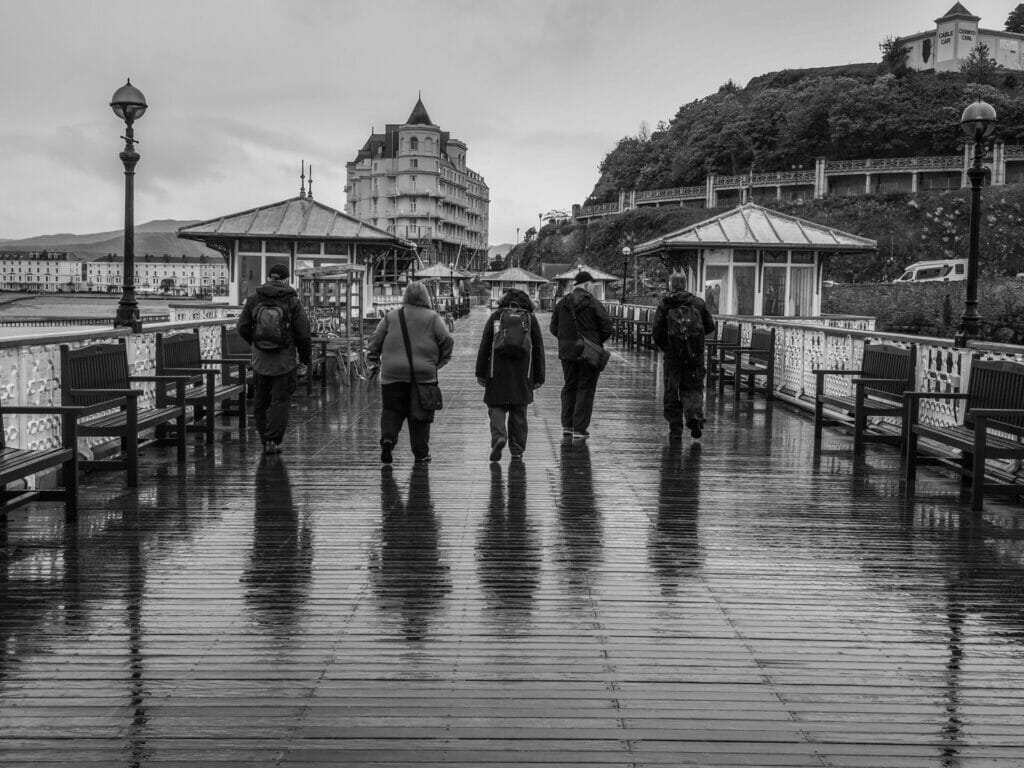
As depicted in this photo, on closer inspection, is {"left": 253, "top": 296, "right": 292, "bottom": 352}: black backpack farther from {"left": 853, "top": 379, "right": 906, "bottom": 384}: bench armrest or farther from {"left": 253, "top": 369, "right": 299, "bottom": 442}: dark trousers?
{"left": 853, "top": 379, "right": 906, "bottom": 384}: bench armrest

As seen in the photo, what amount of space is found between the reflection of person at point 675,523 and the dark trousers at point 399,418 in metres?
2.04

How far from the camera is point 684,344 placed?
400 inches

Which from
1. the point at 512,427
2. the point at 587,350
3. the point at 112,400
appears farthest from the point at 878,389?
the point at 112,400

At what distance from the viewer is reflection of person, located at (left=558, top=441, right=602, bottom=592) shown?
539cm

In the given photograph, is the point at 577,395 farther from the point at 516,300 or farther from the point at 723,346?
the point at 723,346

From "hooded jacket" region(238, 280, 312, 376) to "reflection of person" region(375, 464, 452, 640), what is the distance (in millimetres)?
2045

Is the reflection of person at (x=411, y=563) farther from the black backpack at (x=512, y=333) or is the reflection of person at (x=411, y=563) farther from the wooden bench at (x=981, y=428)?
the wooden bench at (x=981, y=428)

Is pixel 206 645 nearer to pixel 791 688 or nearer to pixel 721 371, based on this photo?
pixel 791 688

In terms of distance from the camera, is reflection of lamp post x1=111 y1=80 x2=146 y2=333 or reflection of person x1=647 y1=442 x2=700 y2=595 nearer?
reflection of person x1=647 y1=442 x2=700 y2=595

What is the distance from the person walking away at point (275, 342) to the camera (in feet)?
29.0

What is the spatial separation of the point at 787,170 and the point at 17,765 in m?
92.3

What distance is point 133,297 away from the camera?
11.2 meters

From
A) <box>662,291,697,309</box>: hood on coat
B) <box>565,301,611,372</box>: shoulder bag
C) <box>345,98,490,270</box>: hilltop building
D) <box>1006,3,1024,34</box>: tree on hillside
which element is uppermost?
A: <box>1006,3,1024,34</box>: tree on hillside

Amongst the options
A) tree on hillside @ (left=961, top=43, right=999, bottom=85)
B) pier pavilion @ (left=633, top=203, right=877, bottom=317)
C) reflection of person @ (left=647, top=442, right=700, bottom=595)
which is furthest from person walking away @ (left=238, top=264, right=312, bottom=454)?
tree on hillside @ (left=961, top=43, right=999, bottom=85)
